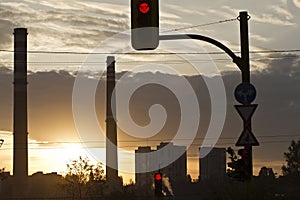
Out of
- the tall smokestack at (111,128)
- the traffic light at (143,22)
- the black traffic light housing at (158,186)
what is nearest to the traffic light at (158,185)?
the black traffic light housing at (158,186)

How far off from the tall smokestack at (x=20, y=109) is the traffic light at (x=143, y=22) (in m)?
73.4

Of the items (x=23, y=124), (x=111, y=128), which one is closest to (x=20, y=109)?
(x=23, y=124)

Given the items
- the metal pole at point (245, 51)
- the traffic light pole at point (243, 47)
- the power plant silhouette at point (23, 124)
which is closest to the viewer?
the traffic light pole at point (243, 47)

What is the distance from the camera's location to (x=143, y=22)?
1739 centimetres

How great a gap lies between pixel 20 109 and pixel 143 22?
243ft

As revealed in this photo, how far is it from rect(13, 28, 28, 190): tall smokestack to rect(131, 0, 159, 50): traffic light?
73.4 metres

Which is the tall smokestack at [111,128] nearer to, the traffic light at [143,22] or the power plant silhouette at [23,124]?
the power plant silhouette at [23,124]

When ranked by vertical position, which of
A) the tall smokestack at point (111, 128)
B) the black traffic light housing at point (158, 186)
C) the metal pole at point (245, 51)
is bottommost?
the black traffic light housing at point (158, 186)

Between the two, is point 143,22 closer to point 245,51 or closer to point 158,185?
point 245,51

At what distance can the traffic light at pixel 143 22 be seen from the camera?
17344 mm

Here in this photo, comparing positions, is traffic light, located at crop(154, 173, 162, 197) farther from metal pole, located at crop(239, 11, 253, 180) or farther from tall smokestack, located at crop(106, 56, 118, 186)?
tall smokestack, located at crop(106, 56, 118, 186)

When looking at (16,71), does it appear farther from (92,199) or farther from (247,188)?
(247,188)

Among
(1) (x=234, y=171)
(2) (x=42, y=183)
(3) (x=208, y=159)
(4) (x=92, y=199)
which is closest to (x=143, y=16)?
(1) (x=234, y=171)

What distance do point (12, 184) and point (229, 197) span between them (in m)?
76.3
